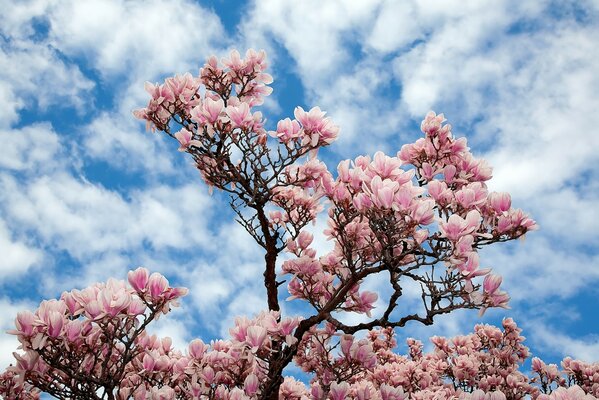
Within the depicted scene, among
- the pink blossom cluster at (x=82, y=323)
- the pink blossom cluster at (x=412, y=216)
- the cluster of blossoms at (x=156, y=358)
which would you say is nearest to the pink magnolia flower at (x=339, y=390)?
the cluster of blossoms at (x=156, y=358)

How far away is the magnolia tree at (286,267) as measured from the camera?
155 inches

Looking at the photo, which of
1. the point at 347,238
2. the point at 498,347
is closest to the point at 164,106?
the point at 347,238

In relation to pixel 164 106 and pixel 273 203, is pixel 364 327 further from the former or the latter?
pixel 164 106

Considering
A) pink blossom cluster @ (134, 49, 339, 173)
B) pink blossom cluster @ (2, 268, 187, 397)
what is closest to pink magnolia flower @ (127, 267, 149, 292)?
pink blossom cluster @ (2, 268, 187, 397)

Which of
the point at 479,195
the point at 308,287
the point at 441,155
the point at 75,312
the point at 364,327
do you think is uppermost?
the point at 441,155

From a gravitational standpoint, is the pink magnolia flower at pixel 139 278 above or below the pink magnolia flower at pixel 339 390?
below

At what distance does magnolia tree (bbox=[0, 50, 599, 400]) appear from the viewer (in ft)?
12.9

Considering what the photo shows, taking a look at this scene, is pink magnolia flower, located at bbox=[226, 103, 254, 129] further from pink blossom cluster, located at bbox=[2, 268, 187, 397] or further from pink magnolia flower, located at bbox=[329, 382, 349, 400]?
pink magnolia flower, located at bbox=[329, 382, 349, 400]

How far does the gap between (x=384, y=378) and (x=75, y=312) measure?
4.88 m

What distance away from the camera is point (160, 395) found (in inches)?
173

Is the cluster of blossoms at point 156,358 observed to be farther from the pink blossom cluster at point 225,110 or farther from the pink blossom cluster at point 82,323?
the pink blossom cluster at point 225,110

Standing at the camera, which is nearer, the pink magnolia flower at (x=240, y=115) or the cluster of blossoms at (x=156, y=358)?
the cluster of blossoms at (x=156, y=358)

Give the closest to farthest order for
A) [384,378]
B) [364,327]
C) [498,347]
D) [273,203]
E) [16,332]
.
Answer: [16,332] < [364,327] < [273,203] < [384,378] < [498,347]

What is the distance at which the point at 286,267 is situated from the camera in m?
5.20
